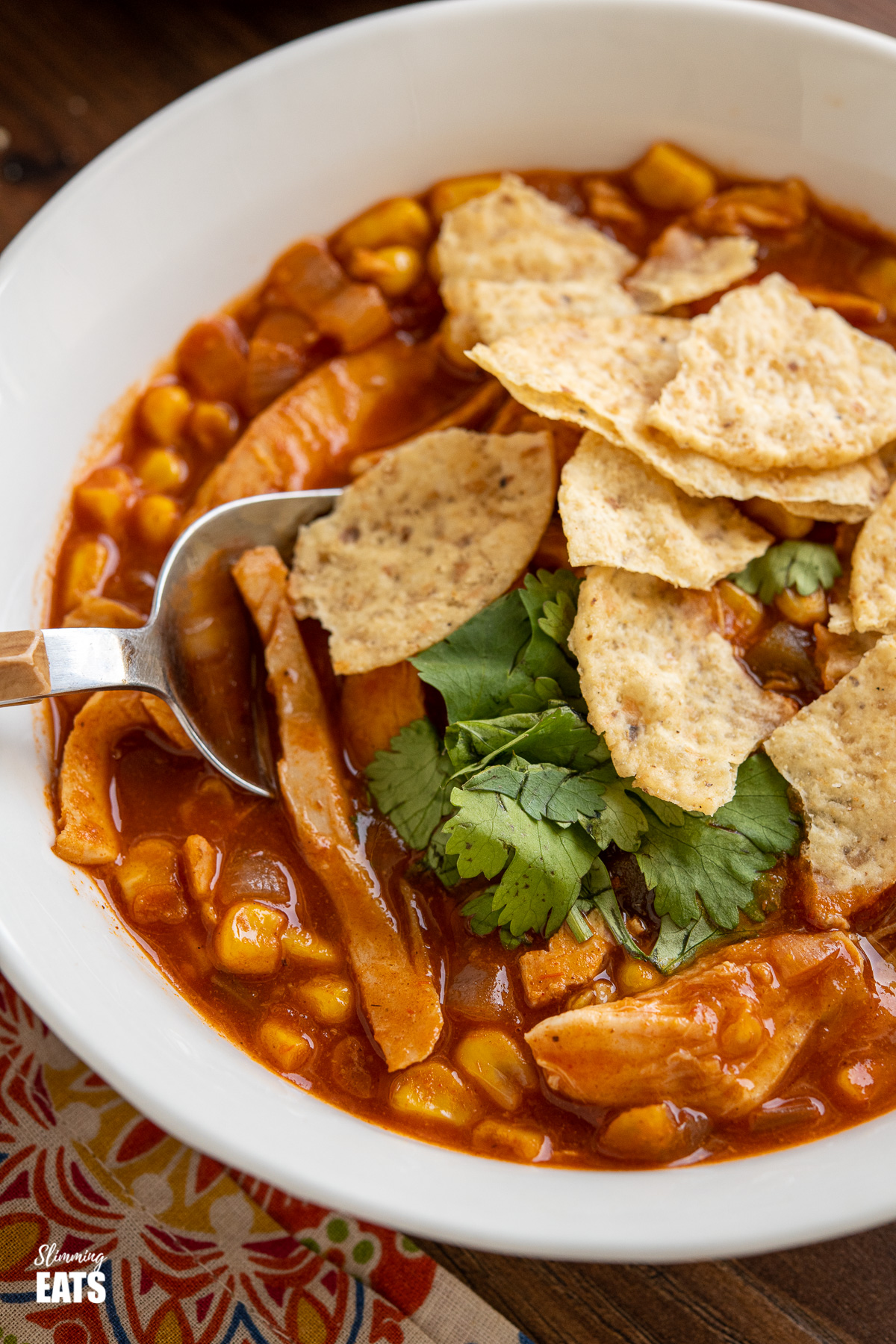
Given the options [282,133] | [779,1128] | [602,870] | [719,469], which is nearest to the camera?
[779,1128]

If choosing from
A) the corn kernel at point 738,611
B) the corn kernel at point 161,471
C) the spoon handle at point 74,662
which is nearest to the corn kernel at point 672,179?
the corn kernel at point 738,611

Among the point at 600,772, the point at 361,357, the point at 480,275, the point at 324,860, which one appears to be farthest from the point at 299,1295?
the point at 480,275

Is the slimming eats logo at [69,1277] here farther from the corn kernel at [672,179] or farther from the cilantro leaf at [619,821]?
the corn kernel at [672,179]

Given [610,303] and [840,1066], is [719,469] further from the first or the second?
[840,1066]

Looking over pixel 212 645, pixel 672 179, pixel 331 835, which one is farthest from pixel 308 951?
pixel 672 179

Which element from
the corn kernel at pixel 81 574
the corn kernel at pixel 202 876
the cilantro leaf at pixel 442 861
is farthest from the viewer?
the corn kernel at pixel 81 574

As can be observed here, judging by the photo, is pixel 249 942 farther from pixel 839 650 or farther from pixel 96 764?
pixel 839 650

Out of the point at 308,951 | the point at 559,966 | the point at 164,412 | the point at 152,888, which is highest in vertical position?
the point at 164,412
